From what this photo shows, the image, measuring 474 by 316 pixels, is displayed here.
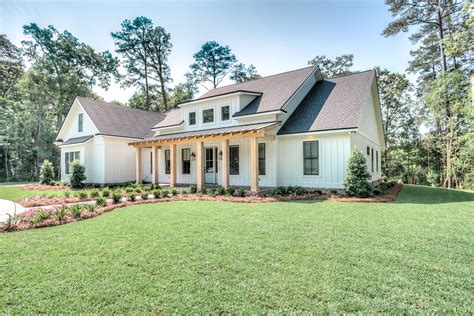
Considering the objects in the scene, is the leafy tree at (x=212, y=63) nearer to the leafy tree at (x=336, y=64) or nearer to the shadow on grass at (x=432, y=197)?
the leafy tree at (x=336, y=64)

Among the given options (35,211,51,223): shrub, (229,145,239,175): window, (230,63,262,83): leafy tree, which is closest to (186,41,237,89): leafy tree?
(230,63,262,83): leafy tree

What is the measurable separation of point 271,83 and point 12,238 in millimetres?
14456

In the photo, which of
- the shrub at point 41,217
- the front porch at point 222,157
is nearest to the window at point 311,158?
the front porch at point 222,157

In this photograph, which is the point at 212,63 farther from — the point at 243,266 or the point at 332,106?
the point at 243,266

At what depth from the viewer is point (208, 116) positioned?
15977 mm

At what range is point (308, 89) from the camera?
1559 cm

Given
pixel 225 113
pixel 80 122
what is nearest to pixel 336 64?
pixel 225 113

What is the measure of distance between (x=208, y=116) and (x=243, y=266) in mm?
13058

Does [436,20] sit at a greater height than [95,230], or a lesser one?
greater

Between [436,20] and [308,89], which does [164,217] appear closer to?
[308,89]

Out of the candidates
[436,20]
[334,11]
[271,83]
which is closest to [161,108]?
[271,83]

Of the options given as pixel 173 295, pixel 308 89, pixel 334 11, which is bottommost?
pixel 173 295

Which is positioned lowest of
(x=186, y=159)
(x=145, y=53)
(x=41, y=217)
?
(x=41, y=217)

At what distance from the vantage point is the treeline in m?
19.0
